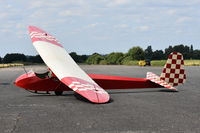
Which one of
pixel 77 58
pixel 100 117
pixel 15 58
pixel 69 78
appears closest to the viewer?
pixel 100 117

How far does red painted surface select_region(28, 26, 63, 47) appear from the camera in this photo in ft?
47.8

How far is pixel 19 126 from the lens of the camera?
6.81 m

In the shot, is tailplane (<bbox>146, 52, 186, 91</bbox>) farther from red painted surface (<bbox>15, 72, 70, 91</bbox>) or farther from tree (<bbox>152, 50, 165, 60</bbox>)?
tree (<bbox>152, 50, 165, 60</bbox>)

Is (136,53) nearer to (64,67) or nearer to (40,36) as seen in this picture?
(40,36)

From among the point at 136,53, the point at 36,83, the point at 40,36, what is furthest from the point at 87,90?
the point at 136,53

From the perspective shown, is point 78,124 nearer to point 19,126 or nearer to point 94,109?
point 19,126

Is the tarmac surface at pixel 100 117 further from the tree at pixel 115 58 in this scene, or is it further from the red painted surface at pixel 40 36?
the tree at pixel 115 58

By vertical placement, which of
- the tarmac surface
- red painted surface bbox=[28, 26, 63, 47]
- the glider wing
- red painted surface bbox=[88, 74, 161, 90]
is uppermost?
red painted surface bbox=[28, 26, 63, 47]

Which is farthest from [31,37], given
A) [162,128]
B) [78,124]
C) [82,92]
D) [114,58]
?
[114,58]

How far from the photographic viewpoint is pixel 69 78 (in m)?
10.6

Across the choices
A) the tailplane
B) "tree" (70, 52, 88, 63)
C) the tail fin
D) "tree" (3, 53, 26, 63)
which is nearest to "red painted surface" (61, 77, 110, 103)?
the tailplane

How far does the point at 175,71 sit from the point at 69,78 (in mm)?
6210

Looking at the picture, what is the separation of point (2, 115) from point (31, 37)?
23.1 feet

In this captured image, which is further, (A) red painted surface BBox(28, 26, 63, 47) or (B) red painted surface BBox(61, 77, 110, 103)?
(A) red painted surface BBox(28, 26, 63, 47)
